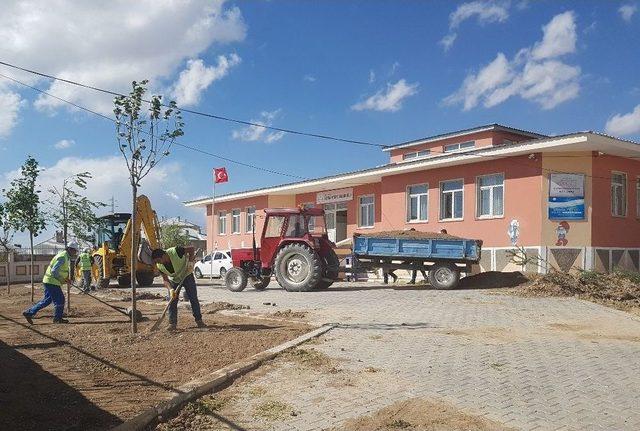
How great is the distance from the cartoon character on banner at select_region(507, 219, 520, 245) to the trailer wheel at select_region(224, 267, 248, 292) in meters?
9.01

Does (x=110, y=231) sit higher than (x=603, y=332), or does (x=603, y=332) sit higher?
(x=110, y=231)

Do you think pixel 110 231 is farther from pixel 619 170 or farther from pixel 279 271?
pixel 619 170

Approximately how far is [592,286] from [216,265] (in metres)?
19.6

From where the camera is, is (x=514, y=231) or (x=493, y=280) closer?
(x=493, y=280)

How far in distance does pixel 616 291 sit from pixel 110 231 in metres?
17.7

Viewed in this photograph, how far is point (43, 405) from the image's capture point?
5.54 metres

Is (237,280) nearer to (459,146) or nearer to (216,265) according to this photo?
(216,265)

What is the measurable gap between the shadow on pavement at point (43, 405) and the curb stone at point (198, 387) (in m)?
0.25

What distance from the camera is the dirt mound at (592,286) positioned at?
1476 cm

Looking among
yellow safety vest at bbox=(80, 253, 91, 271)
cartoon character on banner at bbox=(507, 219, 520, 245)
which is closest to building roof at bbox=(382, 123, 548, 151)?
cartoon character on banner at bbox=(507, 219, 520, 245)

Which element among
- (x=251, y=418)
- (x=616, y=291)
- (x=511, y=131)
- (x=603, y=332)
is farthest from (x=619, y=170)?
(x=251, y=418)

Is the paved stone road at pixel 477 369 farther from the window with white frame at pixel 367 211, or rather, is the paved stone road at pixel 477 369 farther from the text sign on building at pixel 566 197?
the window with white frame at pixel 367 211

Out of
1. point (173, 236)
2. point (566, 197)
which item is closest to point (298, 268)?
point (566, 197)

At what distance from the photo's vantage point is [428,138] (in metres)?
31.0
